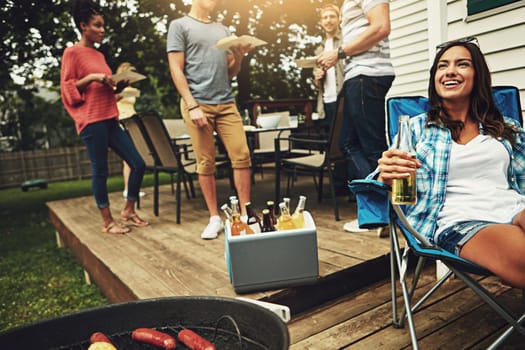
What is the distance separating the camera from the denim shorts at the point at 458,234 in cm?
141

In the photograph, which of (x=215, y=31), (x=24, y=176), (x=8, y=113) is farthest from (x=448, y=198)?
(x=8, y=113)

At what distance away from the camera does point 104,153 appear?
2.97 m

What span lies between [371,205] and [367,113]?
0.95 meters

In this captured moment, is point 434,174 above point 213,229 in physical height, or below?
above

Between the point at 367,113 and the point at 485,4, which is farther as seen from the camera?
the point at 367,113

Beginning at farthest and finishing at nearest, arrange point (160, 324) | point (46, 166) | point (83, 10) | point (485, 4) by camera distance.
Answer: point (46, 166)
point (83, 10)
point (485, 4)
point (160, 324)

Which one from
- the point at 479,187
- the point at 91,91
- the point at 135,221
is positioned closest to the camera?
the point at 479,187

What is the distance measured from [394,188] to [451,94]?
21.7 inches

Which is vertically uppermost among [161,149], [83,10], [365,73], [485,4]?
[83,10]

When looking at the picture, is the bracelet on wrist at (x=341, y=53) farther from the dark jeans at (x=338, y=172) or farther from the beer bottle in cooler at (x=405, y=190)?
the dark jeans at (x=338, y=172)

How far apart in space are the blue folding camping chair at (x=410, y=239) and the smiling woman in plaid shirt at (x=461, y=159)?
0.09 meters

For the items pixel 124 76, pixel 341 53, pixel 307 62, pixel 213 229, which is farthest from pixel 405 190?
pixel 124 76

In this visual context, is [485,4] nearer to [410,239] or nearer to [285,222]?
[410,239]

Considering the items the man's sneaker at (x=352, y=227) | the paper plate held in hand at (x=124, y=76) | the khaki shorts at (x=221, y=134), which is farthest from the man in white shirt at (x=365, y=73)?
the paper plate held in hand at (x=124, y=76)
